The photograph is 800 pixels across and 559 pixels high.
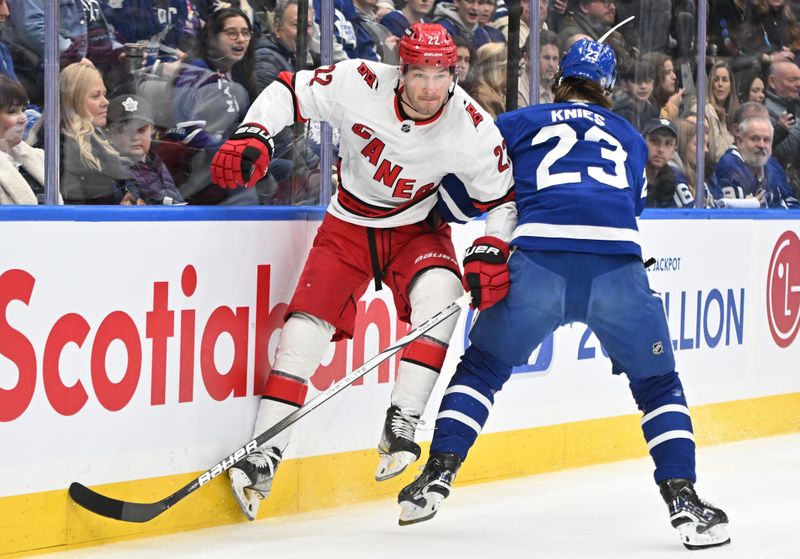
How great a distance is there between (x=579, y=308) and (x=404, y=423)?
1.68ft

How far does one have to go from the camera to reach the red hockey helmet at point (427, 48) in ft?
10.4

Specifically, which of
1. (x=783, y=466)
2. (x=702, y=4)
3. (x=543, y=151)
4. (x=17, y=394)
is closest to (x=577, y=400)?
(x=783, y=466)

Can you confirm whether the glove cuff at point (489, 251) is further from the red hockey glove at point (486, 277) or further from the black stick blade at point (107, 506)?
the black stick blade at point (107, 506)

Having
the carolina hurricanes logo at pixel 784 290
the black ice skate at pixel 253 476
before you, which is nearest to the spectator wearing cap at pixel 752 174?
the carolina hurricanes logo at pixel 784 290

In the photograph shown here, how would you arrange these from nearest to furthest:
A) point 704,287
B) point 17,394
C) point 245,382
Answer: point 17,394
point 245,382
point 704,287

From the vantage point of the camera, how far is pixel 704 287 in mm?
4867

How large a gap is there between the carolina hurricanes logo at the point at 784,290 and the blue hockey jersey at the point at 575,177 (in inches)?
77.7

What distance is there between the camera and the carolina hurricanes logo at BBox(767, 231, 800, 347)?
5.20m

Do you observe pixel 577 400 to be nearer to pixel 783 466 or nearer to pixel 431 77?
pixel 783 466

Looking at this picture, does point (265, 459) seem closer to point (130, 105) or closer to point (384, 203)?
point (384, 203)

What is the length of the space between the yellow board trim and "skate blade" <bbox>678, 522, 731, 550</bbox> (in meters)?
0.93

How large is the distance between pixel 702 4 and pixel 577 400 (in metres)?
1.69

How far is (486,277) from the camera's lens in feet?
10.4

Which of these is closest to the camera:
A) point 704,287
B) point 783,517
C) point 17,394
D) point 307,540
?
point 17,394
